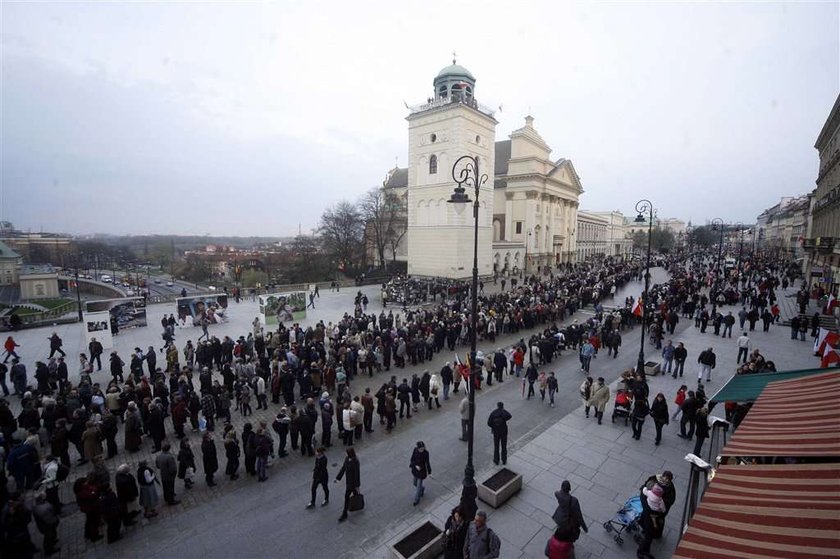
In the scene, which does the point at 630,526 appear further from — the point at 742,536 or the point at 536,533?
the point at 742,536

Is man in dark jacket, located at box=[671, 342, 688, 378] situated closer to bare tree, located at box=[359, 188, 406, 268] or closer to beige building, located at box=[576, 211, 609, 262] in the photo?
bare tree, located at box=[359, 188, 406, 268]

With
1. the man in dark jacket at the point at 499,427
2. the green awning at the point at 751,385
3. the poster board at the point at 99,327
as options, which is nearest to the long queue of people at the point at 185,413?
the poster board at the point at 99,327

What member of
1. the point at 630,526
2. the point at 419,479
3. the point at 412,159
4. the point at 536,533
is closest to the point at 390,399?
the point at 419,479

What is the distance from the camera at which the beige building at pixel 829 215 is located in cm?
2611

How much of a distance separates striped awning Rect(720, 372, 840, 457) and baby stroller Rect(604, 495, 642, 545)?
6.42ft

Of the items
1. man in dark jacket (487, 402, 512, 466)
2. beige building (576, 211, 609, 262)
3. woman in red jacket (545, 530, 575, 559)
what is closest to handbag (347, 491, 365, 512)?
man in dark jacket (487, 402, 512, 466)

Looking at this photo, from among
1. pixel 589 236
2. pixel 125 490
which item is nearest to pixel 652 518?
pixel 125 490

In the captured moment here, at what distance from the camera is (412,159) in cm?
4216

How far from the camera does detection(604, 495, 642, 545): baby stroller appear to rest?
6500 millimetres

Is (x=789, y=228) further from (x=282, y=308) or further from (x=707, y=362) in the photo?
(x=282, y=308)

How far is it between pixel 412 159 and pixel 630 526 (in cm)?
3966

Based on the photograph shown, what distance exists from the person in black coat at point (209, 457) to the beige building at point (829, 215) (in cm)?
3311

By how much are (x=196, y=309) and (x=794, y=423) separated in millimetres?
23836

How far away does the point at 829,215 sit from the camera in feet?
98.7
